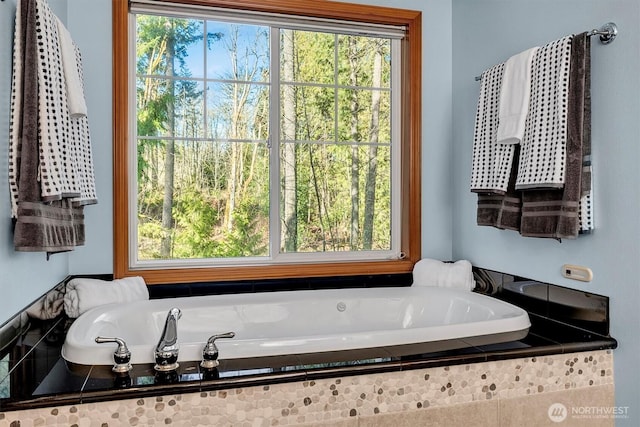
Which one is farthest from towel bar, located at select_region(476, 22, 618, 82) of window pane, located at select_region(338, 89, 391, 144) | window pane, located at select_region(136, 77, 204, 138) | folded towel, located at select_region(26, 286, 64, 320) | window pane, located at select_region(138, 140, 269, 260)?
folded towel, located at select_region(26, 286, 64, 320)

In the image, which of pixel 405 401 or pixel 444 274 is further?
pixel 444 274

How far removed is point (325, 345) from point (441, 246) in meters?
1.50

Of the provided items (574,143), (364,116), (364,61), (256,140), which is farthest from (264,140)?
(574,143)

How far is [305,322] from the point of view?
248 centimetres

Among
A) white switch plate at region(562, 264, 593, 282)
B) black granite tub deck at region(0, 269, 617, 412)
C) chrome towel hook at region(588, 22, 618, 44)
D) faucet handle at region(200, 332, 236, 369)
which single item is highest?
chrome towel hook at region(588, 22, 618, 44)

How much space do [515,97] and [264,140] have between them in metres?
1.31

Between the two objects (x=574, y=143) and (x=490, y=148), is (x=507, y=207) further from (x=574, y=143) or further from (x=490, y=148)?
(x=574, y=143)

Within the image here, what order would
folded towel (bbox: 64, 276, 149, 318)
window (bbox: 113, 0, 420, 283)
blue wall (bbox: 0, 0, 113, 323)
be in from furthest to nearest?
window (bbox: 113, 0, 420, 283), blue wall (bbox: 0, 0, 113, 323), folded towel (bbox: 64, 276, 149, 318)

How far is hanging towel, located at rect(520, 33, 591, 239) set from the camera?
185cm

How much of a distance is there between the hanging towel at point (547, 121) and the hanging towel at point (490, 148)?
0.42ft

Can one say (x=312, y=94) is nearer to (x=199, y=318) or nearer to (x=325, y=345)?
(x=199, y=318)

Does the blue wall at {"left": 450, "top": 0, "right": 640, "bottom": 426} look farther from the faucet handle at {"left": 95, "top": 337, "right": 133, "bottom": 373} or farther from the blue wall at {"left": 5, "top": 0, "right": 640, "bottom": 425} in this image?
the faucet handle at {"left": 95, "top": 337, "right": 133, "bottom": 373}

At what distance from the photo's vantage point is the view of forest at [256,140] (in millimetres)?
2598

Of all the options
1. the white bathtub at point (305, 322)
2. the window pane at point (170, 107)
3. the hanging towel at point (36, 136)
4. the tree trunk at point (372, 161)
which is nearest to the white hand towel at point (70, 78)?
the hanging towel at point (36, 136)
